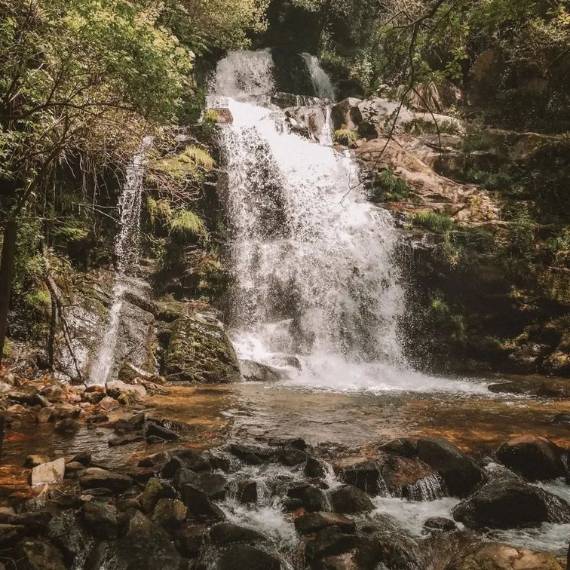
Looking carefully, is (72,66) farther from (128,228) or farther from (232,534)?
(128,228)

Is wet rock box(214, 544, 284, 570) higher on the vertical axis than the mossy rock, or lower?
lower

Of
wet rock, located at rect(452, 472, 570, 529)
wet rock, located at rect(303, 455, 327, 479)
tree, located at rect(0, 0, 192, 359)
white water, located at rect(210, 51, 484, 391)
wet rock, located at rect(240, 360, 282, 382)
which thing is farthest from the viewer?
white water, located at rect(210, 51, 484, 391)

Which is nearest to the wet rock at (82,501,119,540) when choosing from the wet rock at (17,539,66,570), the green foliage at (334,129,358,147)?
the wet rock at (17,539,66,570)

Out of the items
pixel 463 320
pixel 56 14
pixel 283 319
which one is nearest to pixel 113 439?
pixel 56 14

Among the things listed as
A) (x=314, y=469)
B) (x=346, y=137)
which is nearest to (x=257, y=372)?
(x=314, y=469)

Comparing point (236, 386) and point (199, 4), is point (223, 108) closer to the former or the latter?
point (199, 4)

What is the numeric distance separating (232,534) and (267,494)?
81 centimetres

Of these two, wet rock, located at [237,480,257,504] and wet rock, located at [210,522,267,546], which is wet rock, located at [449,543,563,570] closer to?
wet rock, located at [210,522,267,546]

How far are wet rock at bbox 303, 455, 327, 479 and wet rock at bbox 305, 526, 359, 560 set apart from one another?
3.78 ft

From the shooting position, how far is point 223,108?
2005cm

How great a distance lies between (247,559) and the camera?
12.4 ft

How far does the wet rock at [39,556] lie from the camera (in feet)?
11.4

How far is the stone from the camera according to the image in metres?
4.75

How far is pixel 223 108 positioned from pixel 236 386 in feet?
44.3
